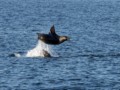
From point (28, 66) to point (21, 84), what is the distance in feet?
21.4

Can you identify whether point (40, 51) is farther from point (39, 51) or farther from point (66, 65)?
point (66, 65)

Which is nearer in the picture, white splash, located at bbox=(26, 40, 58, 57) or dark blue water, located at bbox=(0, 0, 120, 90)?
dark blue water, located at bbox=(0, 0, 120, 90)

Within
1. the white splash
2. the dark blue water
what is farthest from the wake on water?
the dark blue water

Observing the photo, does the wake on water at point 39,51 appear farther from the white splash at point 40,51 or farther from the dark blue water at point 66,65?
the dark blue water at point 66,65

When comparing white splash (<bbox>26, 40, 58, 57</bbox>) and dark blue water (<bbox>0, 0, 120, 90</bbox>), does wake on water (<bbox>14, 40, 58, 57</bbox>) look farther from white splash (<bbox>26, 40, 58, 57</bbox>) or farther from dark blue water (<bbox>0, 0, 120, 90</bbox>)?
dark blue water (<bbox>0, 0, 120, 90</bbox>)

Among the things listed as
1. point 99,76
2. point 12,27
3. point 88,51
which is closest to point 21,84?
point 99,76

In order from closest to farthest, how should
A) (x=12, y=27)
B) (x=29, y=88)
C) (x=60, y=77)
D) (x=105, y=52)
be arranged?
(x=29, y=88), (x=60, y=77), (x=105, y=52), (x=12, y=27)

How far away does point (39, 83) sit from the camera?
4794 centimetres

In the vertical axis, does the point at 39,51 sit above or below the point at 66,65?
above

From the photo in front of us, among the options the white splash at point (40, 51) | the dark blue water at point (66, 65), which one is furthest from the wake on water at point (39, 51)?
the dark blue water at point (66, 65)

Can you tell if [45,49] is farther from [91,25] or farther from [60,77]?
[91,25]

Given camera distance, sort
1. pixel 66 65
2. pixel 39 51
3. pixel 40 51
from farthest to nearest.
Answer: pixel 39 51
pixel 40 51
pixel 66 65

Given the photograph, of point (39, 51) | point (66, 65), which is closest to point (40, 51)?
point (39, 51)

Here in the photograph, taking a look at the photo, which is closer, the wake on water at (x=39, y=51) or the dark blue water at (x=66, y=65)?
the dark blue water at (x=66, y=65)
